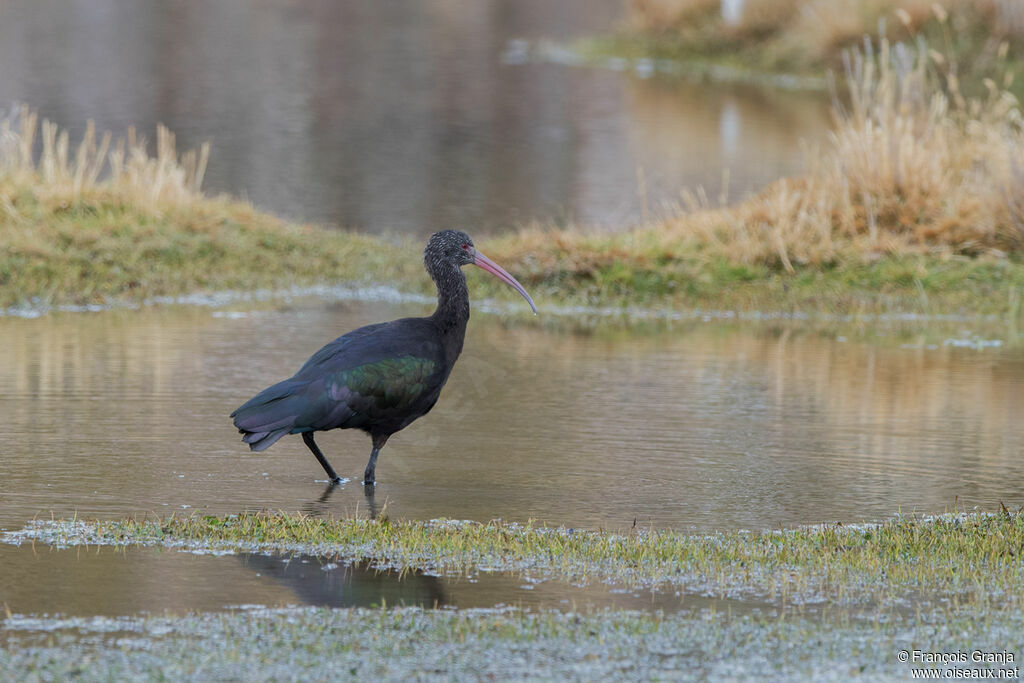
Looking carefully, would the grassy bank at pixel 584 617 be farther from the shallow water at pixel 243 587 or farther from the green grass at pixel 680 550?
the shallow water at pixel 243 587

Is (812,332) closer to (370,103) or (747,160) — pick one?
(747,160)

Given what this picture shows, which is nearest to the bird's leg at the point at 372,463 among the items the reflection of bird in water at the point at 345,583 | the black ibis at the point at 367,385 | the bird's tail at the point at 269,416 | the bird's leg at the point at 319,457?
the black ibis at the point at 367,385

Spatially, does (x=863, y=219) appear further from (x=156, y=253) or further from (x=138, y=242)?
(x=138, y=242)

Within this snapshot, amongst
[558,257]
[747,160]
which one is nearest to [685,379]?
[558,257]

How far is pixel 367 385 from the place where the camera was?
346 inches

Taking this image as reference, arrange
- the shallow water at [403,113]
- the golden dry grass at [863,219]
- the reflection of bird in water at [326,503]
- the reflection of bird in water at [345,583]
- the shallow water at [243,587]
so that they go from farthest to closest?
the shallow water at [403,113] < the golden dry grass at [863,219] < the reflection of bird in water at [326,503] < the reflection of bird in water at [345,583] < the shallow water at [243,587]

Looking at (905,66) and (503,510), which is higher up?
(905,66)

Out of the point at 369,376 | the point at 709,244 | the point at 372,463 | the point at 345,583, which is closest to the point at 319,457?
the point at 372,463

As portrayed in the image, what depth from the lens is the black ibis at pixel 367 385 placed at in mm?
8586

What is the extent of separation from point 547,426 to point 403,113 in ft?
66.6

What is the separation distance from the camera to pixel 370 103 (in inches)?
1252

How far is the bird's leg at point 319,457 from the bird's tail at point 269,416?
11.7 inches

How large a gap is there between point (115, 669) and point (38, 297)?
9.22 m

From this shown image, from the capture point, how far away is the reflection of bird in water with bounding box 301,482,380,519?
27.7 feet
